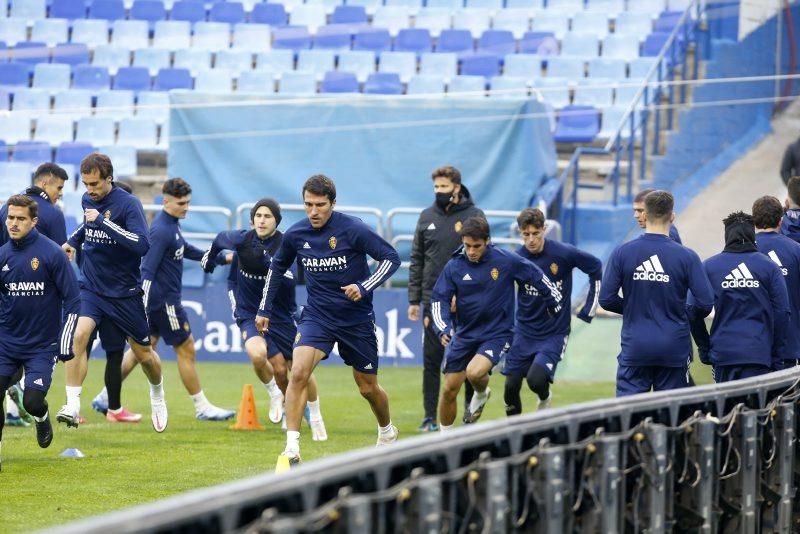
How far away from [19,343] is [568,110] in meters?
12.3

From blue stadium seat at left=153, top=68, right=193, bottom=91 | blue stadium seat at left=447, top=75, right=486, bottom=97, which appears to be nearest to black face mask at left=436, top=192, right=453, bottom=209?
blue stadium seat at left=447, top=75, right=486, bottom=97

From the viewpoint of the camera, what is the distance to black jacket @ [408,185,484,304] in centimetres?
1223

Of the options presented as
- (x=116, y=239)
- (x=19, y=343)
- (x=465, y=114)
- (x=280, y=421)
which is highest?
(x=465, y=114)

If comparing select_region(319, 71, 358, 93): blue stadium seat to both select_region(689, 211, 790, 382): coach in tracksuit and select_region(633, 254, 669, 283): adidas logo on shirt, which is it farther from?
select_region(633, 254, 669, 283): adidas logo on shirt

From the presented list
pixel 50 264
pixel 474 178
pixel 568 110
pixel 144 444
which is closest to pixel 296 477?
pixel 50 264

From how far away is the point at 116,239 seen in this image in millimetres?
10812

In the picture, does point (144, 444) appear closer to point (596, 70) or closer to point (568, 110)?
point (568, 110)

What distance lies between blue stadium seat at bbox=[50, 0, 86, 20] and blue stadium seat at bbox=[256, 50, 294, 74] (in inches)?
137

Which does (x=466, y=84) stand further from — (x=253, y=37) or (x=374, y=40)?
(x=253, y=37)

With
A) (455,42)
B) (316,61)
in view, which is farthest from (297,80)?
(455,42)

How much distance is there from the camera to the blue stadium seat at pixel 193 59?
74.1 ft

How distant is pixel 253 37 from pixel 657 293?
15.3 meters

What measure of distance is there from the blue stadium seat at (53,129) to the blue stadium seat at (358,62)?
14.2ft

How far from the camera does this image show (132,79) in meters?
22.2
